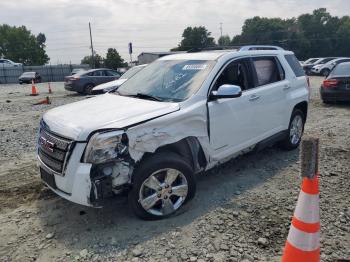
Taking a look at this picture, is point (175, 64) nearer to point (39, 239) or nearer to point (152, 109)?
point (152, 109)

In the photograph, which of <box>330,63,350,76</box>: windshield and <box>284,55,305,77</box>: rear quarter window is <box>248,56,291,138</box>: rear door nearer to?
<box>284,55,305,77</box>: rear quarter window

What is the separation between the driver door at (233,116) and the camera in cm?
450

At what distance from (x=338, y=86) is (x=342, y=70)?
708 mm

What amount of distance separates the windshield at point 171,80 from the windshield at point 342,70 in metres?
8.28

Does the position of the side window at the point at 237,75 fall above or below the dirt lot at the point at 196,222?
above

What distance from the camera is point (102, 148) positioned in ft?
11.5

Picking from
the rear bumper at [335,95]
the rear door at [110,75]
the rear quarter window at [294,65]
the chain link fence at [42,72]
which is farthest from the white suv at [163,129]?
the chain link fence at [42,72]

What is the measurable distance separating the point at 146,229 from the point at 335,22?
105m

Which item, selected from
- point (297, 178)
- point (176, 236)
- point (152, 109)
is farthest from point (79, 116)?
point (297, 178)

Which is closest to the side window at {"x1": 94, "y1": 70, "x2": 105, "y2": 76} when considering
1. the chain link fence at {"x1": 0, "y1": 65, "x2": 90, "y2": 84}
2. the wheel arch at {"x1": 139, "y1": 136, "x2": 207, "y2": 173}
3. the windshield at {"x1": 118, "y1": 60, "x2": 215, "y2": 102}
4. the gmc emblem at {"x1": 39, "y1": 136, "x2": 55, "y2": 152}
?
the windshield at {"x1": 118, "y1": 60, "x2": 215, "y2": 102}

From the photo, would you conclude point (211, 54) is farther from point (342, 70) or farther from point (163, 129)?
point (342, 70)

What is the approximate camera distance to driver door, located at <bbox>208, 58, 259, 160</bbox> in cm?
450

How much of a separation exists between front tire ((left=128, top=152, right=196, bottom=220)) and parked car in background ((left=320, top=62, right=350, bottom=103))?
8.91 meters

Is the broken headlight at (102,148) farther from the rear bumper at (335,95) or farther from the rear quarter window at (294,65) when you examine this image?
the rear bumper at (335,95)
